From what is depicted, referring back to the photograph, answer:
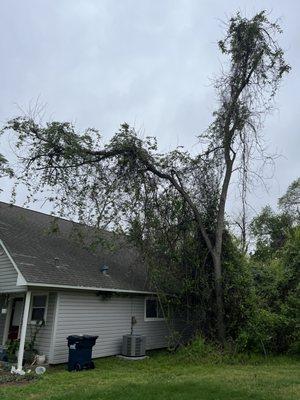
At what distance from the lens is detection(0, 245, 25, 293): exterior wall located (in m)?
13.2

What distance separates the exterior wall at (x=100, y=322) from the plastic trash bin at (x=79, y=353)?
38.5 inches

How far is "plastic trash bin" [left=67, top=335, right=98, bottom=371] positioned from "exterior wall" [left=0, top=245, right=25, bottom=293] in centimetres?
221

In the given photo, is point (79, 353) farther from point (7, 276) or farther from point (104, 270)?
point (104, 270)

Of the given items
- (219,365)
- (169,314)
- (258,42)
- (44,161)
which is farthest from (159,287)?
(258,42)

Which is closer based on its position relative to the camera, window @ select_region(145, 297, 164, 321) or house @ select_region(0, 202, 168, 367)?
house @ select_region(0, 202, 168, 367)

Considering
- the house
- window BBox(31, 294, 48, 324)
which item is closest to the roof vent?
the house

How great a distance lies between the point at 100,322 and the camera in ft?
49.5

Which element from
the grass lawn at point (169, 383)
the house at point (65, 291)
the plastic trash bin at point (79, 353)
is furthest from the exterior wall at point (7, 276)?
the grass lawn at point (169, 383)

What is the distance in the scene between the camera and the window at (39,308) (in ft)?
45.5

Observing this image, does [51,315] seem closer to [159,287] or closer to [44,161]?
[159,287]

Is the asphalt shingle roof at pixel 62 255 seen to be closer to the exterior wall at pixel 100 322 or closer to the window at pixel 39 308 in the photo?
the exterior wall at pixel 100 322

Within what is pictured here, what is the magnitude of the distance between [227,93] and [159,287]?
8.30 meters

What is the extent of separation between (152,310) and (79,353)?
5.91m

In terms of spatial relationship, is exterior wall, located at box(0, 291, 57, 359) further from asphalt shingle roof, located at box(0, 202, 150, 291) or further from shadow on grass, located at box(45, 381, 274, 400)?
shadow on grass, located at box(45, 381, 274, 400)
